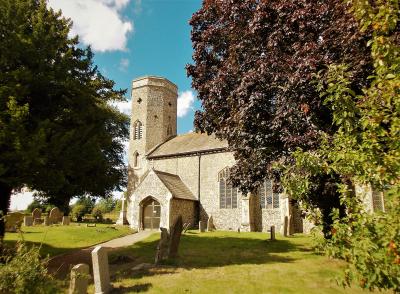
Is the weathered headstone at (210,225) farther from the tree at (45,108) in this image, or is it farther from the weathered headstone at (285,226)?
the tree at (45,108)

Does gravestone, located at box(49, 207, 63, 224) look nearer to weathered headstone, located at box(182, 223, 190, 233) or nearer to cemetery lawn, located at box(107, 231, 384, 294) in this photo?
weathered headstone, located at box(182, 223, 190, 233)

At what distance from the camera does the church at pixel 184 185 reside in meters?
24.2

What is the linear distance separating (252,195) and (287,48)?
1549cm

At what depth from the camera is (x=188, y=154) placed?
96.3ft

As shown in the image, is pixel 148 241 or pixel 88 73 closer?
pixel 88 73

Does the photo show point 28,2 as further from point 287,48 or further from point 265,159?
point 265,159

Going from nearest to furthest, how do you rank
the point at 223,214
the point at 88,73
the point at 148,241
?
the point at 88,73 → the point at 148,241 → the point at 223,214

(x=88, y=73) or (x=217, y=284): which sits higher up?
(x=88, y=73)

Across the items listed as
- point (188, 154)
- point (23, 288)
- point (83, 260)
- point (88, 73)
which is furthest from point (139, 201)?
point (23, 288)

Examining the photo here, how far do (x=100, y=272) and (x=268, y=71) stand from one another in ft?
27.7

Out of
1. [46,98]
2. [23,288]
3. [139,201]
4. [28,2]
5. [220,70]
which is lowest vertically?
[23,288]

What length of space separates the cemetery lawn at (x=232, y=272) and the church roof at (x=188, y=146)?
13214mm

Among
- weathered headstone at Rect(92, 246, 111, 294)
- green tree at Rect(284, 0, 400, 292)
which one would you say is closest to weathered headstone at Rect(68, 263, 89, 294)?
weathered headstone at Rect(92, 246, 111, 294)

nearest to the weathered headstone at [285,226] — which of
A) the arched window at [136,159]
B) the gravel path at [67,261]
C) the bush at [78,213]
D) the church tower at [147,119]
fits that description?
the gravel path at [67,261]
